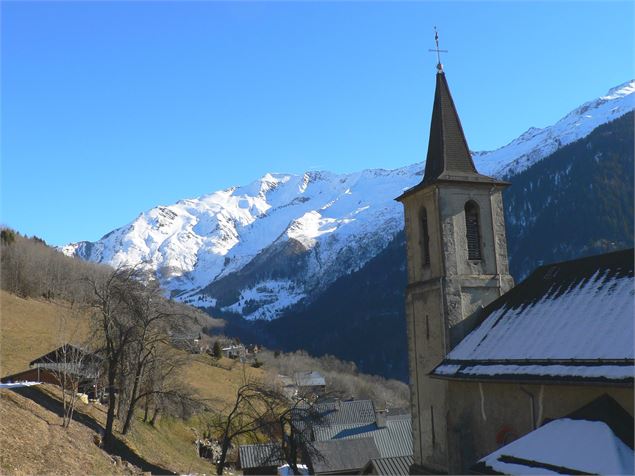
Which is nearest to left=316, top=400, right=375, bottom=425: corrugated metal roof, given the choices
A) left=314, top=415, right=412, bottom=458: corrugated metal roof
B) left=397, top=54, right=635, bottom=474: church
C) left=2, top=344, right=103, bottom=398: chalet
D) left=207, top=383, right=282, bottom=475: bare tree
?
left=314, top=415, right=412, bottom=458: corrugated metal roof

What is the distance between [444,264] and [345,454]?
1090 inches

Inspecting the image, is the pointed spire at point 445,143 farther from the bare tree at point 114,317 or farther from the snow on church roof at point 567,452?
the bare tree at point 114,317

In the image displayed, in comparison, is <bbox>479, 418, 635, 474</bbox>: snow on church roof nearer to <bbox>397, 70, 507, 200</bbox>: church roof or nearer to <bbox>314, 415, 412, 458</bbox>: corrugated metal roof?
<bbox>397, 70, 507, 200</bbox>: church roof

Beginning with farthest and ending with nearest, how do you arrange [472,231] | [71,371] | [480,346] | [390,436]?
[390,436], [71,371], [472,231], [480,346]

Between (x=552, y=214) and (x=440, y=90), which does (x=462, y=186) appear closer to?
(x=440, y=90)

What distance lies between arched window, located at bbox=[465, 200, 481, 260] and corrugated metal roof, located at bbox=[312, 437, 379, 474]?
2578 cm

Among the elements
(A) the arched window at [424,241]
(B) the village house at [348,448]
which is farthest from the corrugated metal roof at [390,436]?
(A) the arched window at [424,241]

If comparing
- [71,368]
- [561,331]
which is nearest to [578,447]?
[561,331]

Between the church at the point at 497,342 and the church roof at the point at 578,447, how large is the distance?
0.03 meters

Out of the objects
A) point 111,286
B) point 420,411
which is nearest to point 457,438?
point 420,411

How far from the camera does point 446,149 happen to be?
24875mm

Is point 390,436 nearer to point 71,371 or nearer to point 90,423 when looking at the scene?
point 90,423

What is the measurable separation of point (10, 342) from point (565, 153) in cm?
16979

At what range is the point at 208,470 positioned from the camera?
131ft
